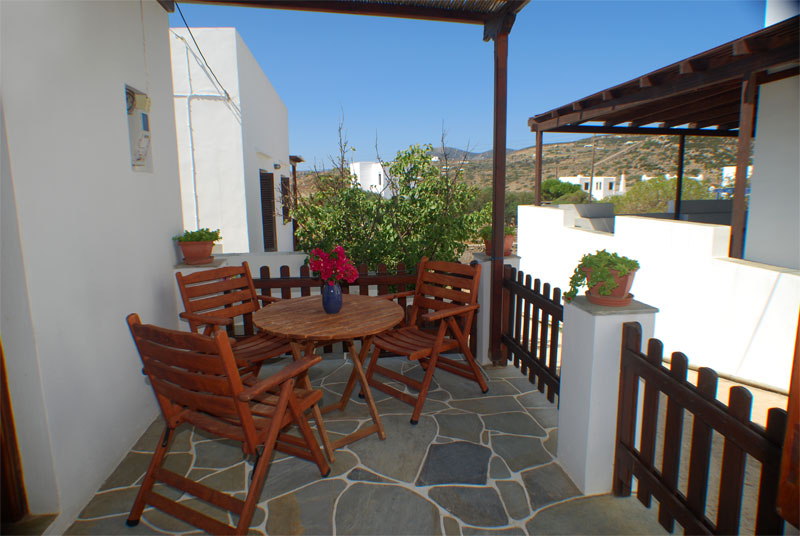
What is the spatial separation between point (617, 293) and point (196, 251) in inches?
118

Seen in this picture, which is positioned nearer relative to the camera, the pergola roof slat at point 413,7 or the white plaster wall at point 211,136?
the pergola roof slat at point 413,7

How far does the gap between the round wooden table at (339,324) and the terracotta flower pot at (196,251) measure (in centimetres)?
83

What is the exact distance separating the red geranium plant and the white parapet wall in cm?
403

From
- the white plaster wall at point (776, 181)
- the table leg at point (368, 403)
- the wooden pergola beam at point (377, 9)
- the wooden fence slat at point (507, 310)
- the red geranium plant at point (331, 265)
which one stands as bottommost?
the table leg at point (368, 403)

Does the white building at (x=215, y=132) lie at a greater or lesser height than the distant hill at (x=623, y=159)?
lesser

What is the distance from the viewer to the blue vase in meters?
2.83

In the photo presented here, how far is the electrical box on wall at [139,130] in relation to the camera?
3.06m

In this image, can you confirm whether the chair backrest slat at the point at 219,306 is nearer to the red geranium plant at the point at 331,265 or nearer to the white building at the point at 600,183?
the red geranium plant at the point at 331,265

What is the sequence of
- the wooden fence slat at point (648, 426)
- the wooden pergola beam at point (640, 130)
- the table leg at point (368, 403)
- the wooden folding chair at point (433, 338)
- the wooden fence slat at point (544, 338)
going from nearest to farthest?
the wooden fence slat at point (648, 426)
the table leg at point (368, 403)
the wooden folding chair at point (433, 338)
the wooden fence slat at point (544, 338)
the wooden pergola beam at point (640, 130)

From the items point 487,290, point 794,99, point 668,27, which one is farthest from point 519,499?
point 668,27

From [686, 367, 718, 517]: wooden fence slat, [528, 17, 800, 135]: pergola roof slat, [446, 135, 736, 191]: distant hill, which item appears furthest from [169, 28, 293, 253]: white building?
[446, 135, 736, 191]: distant hill

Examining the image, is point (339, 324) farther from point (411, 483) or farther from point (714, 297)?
point (714, 297)

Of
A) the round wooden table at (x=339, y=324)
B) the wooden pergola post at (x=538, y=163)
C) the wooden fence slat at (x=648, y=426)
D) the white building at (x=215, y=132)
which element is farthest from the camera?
the wooden pergola post at (x=538, y=163)

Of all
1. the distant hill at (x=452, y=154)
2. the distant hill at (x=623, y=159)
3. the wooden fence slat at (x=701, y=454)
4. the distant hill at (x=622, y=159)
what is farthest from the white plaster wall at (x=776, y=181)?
the distant hill at (x=623, y=159)
